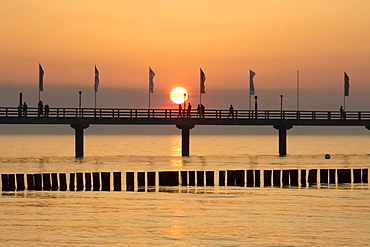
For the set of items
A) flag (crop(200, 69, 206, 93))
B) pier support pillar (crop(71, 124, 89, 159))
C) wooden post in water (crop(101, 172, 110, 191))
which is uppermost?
flag (crop(200, 69, 206, 93))

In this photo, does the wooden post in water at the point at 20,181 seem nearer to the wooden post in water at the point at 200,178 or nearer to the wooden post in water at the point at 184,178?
the wooden post in water at the point at 184,178

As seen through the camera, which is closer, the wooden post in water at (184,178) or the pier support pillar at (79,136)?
the wooden post in water at (184,178)

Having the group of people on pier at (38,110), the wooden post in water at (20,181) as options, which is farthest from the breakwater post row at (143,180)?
the group of people on pier at (38,110)

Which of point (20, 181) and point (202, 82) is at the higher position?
point (202, 82)

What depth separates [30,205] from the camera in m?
46.3

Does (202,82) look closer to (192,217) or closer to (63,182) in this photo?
(63,182)

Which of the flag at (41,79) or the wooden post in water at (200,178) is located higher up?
the flag at (41,79)

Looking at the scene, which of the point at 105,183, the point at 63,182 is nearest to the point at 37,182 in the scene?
the point at 63,182

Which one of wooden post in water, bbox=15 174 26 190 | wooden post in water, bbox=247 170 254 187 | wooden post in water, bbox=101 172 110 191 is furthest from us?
wooden post in water, bbox=247 170 254 187

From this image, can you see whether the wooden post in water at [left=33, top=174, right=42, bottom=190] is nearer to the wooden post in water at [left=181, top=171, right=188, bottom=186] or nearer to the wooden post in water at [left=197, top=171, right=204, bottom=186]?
the wooden post in water at [left=181, top=171, right=188, bottom=186]

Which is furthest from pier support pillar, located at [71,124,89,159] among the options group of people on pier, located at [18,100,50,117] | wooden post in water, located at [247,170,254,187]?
wooden post in water, located at [247,170,254,187]

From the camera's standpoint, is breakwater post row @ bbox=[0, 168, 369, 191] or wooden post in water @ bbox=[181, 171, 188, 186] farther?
wooden post in water @ bbox=[181, 171, 188, 186]

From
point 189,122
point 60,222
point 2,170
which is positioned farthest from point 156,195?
point 189,122

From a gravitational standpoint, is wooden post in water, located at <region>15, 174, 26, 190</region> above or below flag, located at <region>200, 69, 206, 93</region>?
below
